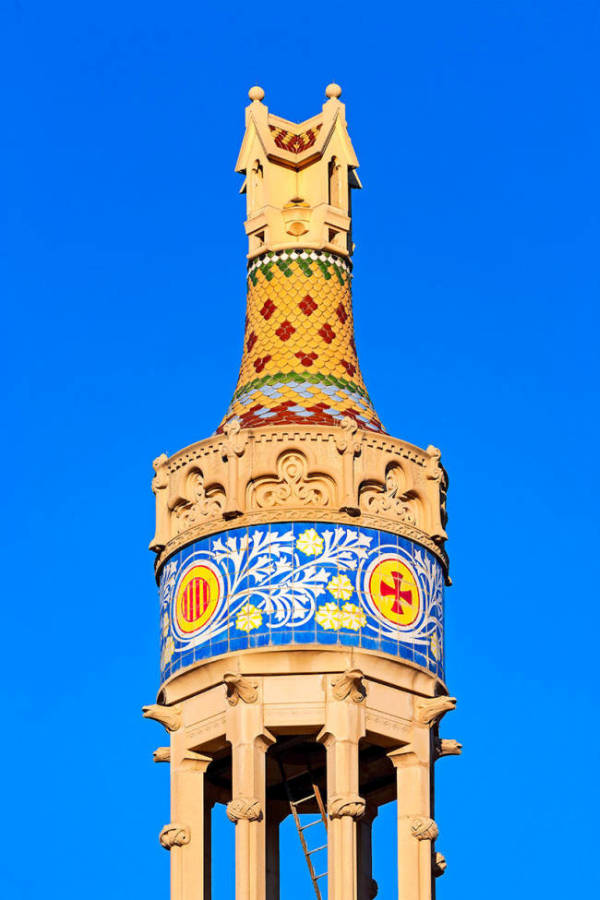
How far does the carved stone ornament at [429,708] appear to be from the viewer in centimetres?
6200

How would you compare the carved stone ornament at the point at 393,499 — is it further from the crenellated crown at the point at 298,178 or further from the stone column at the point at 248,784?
the crenellated crown at the point at 298,178

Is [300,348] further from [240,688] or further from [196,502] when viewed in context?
[240,688]

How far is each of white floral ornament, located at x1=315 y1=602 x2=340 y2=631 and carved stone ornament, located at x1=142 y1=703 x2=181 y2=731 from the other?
115 inches

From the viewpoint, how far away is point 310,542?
62000mm

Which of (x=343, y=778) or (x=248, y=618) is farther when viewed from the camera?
(x=248, y=618)

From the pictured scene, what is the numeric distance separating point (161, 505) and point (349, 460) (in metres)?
3.55

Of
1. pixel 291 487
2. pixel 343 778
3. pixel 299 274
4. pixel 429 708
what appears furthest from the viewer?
pixel 299 274

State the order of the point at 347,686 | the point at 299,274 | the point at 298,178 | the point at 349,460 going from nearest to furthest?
1. the point at 347,686
2. the point at 349,460
3. the point at 299,274
4. the point at 298,178

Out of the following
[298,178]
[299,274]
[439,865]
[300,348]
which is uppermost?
[298,178]

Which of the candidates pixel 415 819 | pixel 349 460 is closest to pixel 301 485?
pixel 349 460

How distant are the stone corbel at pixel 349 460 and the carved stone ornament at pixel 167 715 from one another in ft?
14.2

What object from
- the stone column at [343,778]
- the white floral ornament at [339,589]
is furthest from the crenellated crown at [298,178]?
the stone column at [343,778]

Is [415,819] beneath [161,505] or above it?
beneath

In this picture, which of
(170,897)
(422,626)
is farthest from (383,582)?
(170,897)
